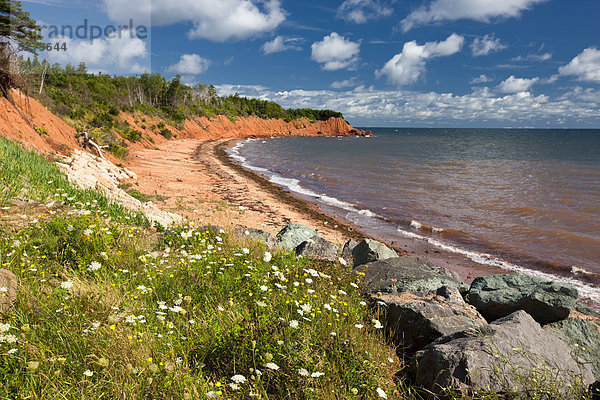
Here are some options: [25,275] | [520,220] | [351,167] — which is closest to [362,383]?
[25,275]

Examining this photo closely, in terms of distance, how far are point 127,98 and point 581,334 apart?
60.1 metres

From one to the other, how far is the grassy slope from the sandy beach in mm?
2942

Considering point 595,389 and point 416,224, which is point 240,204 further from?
point 595,389

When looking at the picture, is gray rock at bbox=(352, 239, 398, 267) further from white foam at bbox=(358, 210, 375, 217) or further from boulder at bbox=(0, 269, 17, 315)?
white foam at bbox=(358, 210, 375, 217)

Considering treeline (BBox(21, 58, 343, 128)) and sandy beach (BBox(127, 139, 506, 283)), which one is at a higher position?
treeline (BBox(21, 58, 343, 128))

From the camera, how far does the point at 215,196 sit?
17.5m

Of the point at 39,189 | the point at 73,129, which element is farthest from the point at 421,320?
the point at 73,129

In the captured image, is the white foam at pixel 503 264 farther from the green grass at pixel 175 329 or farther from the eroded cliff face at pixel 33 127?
the eroded cliff face at pixel 33 127

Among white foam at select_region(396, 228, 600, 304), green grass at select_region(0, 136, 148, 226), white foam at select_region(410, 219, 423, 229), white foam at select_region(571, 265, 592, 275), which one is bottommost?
white foam at select_region(396, 228, 600, 304)

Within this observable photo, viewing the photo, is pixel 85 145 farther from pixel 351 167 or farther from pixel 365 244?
pixel 351 167

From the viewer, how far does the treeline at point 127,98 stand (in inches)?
1083

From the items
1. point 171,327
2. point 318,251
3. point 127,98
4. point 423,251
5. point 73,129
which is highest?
point 127,98

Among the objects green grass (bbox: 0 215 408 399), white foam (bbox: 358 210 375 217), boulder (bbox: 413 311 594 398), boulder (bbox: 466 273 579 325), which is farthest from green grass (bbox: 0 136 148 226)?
white foam (bbox: 358 210 375 217)

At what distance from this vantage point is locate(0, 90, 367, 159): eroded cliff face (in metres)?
14.9
